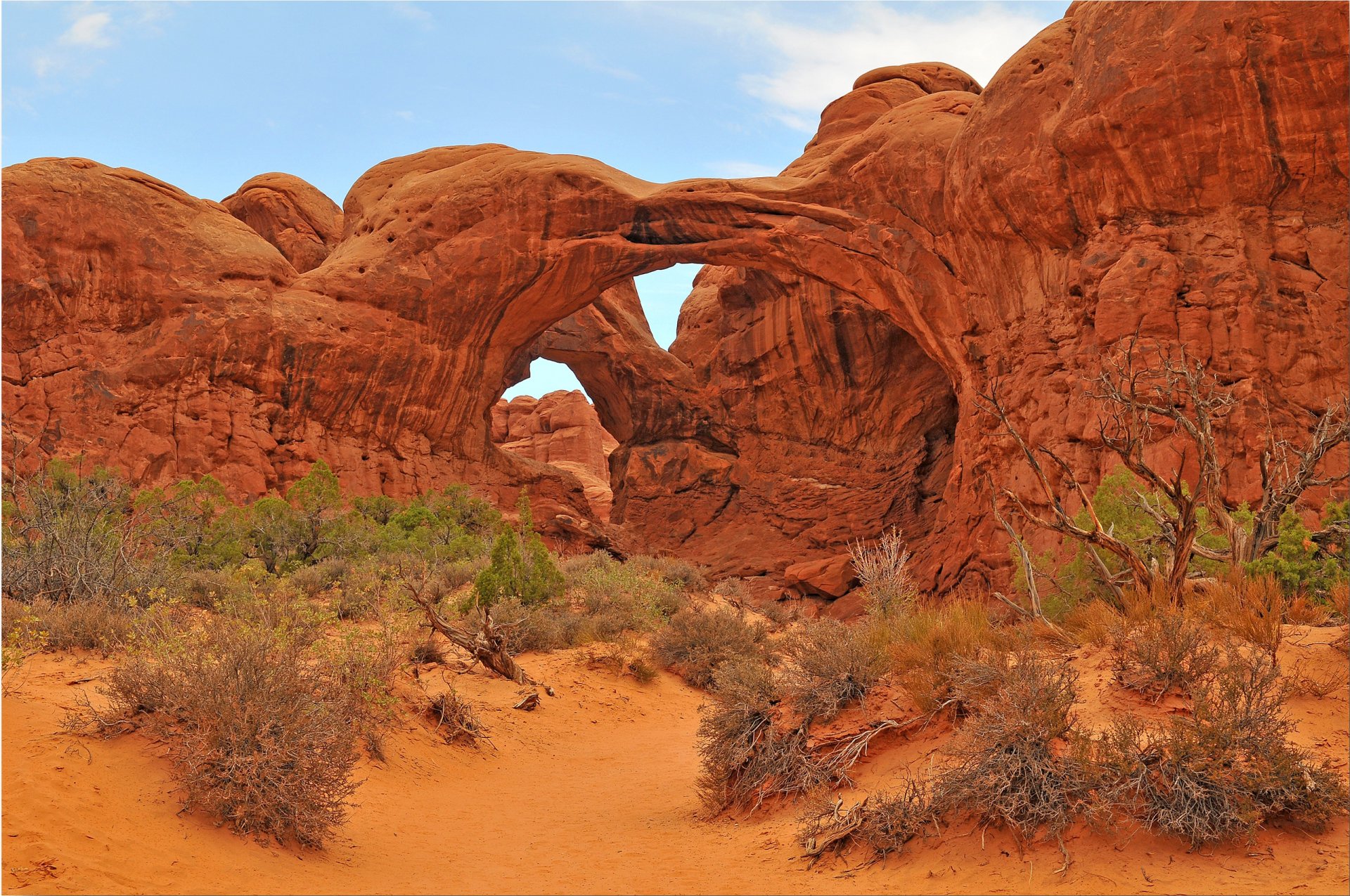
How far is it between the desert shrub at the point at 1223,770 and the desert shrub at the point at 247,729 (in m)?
4.13

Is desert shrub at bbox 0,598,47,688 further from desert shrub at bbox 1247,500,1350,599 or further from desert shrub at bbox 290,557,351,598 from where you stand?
desert shrub at bbox 1247,500,1350,599

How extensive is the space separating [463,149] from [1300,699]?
24.2 metres

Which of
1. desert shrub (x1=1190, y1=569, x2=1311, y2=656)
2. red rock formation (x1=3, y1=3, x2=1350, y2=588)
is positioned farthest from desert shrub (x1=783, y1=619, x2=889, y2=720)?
red rock formation (x1=3, y1=3, x2=1350, y2=588)

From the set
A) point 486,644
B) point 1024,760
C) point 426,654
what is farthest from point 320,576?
point 1024,760

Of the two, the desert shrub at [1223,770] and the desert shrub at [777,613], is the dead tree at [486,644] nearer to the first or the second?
the desert shrub at [1223,770]

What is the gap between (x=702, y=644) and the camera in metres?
13.2

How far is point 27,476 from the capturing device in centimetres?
1916

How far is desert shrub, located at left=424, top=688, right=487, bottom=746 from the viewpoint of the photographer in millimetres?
8812

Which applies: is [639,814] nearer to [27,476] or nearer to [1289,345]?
[1289,345]

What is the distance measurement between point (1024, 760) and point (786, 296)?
910 inches

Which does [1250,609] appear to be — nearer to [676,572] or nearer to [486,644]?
[486,644]

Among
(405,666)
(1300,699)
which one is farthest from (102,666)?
(1300,699)

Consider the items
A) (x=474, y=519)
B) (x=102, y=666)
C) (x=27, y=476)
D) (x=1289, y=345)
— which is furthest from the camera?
(x=474, y=519)

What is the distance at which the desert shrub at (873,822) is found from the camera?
518 cm
